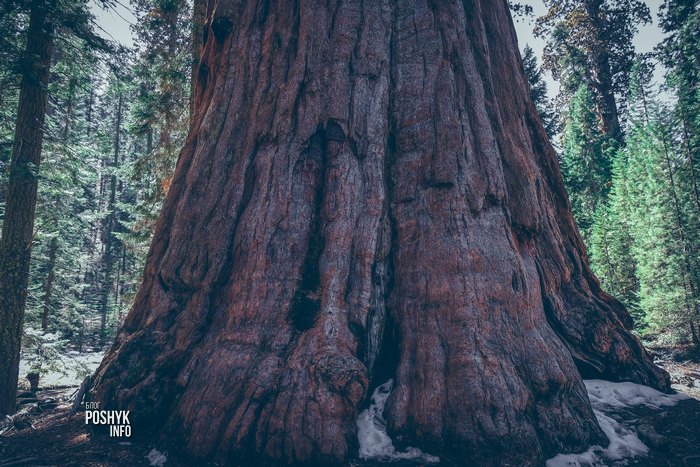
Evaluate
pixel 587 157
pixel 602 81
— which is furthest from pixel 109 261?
pixel 602 81

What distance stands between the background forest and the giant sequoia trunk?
4.66 m

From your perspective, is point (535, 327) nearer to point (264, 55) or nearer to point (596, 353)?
point (596, 353)

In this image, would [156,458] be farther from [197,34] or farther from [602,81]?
[602,81]

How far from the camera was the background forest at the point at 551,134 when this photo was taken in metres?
8.70

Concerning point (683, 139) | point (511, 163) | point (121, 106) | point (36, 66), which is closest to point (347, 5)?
point (511, 163)

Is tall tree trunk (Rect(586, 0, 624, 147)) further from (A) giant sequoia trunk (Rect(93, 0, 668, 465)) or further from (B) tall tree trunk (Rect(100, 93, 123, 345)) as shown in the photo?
(B) tall tree trunk (Rect(100, 93, 123, 345))

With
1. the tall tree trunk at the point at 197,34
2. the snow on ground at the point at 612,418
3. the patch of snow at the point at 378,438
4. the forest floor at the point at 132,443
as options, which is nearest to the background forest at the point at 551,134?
the tall tree trunk at the point at 197,34

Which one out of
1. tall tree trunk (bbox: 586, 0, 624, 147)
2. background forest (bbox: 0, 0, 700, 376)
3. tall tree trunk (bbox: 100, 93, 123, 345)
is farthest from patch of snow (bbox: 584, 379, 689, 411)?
tall tree trunk (bbox: 100, 93, 123, 345)

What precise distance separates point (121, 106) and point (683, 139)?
4837cm

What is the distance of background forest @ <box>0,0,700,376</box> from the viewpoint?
8695 mm

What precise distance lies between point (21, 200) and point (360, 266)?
7.16 m

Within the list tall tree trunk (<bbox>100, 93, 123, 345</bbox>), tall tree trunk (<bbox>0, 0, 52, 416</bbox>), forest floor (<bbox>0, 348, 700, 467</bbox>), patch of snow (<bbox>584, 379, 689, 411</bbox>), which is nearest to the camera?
forest floor (<bbox>0, 348, 700, 467</bbox>)

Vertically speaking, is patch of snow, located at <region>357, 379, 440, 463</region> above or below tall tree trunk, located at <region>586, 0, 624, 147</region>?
below

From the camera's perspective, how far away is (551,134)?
26.7 meters
